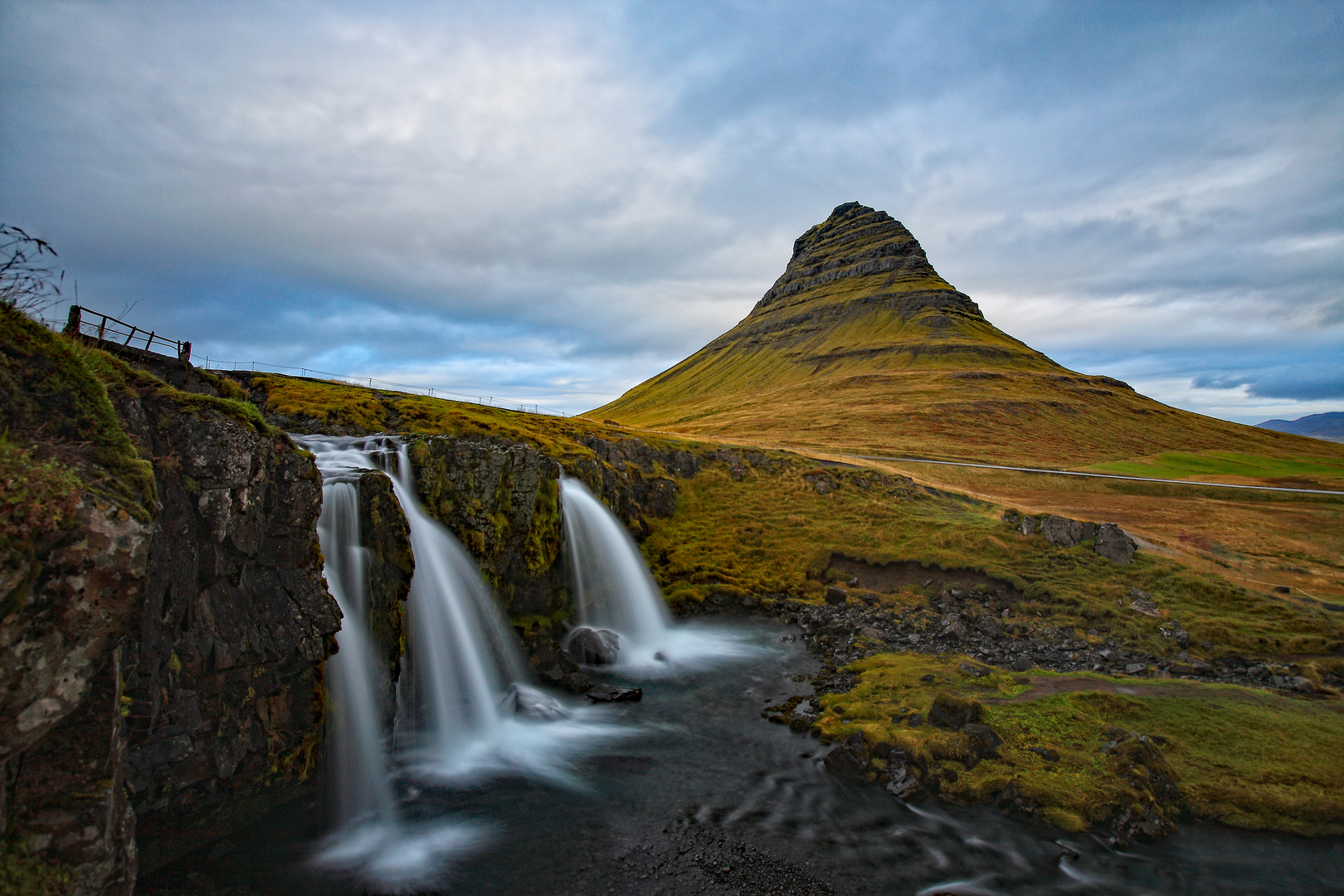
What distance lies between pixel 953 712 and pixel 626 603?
62.6ft

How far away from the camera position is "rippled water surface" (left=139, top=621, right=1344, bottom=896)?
543 inches

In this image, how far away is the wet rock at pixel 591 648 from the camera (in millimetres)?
28453

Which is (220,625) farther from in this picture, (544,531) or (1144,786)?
(1144,786)

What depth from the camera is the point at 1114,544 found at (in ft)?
112

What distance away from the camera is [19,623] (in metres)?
8.22

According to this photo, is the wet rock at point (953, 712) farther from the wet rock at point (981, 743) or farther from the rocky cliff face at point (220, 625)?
the rocky cliff face at point (220, 625)

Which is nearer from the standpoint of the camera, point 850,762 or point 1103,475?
point 850,762

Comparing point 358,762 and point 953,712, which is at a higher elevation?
point 953,712

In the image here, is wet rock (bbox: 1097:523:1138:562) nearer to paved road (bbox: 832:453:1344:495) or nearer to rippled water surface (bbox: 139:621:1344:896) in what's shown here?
rippled water surface (bbox: 139:621:1344:896)

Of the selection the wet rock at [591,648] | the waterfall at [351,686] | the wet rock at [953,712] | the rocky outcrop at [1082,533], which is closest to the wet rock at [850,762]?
the wet rock at [953,712]

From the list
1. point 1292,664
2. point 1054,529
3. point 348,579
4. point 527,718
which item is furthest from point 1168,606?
point 348,579

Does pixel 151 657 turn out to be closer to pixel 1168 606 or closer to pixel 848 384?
pixel 1168 606

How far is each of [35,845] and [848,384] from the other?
163 meters

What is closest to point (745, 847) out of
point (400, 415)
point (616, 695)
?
point (616, 695)
